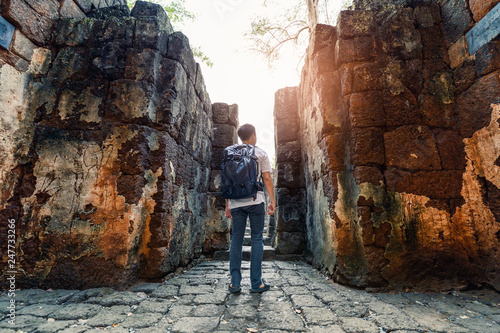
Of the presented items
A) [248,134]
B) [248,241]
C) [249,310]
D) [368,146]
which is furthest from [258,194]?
[248,241]

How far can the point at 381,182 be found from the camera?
281 centimetres

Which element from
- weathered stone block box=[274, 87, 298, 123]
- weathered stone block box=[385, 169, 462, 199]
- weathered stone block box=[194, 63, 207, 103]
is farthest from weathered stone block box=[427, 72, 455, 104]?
weathered stone block box=[194, 63, 207, 103]

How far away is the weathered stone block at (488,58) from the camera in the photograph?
249 cm

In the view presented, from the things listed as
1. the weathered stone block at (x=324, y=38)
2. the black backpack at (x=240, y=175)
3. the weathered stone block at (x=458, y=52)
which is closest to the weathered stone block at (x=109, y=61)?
the black backpack at (x=240, y=175)

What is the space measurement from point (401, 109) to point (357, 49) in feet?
3.12

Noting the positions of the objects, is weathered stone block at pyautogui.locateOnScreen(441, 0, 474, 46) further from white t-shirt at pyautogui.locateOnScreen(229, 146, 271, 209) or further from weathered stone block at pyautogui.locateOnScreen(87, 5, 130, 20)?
weathered stone block at pyautogui.locateOnScreen(87, 5, 130, 20)

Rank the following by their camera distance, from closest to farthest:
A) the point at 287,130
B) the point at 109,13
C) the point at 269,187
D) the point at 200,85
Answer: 1. the point at 269,187
2. the point at 109,13
3. the point at 200,85
4. the point at 287,130

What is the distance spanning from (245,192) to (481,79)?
2.78m

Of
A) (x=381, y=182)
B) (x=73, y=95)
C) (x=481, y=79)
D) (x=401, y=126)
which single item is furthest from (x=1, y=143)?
(x=481, y=79)

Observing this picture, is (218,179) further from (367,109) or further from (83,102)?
(367,109)

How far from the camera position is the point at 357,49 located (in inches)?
125

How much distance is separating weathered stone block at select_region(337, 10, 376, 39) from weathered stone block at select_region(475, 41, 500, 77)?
117 centimetres

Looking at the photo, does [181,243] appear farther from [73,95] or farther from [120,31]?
[120,31]

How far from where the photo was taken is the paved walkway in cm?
168
